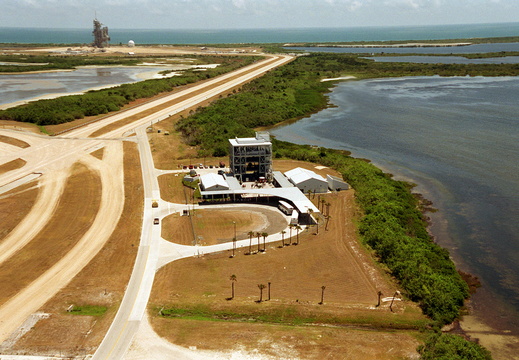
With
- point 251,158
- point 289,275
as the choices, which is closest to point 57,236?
point 289,275

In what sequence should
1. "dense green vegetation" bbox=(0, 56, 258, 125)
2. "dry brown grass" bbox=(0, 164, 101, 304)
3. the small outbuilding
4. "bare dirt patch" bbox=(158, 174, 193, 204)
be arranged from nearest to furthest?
"dry brown grass" bbox=(0, 164, 101, 304) < "bare dirt patch" bbox=(158, 174, 193, 204) < the small outbuilding < "dense green vegetation" bbox=(0, 56, 258, 125)

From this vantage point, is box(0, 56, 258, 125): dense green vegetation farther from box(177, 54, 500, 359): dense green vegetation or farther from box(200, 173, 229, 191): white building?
box(200, 173, 229, 191): white building

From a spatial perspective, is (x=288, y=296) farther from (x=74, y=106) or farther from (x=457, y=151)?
(x=74, y=106)

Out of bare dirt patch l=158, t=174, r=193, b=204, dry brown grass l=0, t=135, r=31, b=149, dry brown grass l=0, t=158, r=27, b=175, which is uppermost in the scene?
dry brown grass l=0, t=135, r=31, b=149

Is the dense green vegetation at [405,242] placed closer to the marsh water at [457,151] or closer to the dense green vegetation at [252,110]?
the marsh water at [457,151]

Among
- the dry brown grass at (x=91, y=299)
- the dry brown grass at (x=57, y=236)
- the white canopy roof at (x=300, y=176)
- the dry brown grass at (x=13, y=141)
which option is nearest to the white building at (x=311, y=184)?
the white canopy roof at (x=300, y=176)

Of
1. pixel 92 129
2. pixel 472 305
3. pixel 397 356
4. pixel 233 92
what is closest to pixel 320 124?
pixel 233 92

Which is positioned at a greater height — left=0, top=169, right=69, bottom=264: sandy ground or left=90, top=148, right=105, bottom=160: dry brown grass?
left=90, top=148, right=105, bottom=160: dry brown grass

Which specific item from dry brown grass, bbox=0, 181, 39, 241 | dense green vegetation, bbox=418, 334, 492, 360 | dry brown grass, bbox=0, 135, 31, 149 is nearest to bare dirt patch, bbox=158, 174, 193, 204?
dry brown grass, bbox=0, 181, 39, 241
